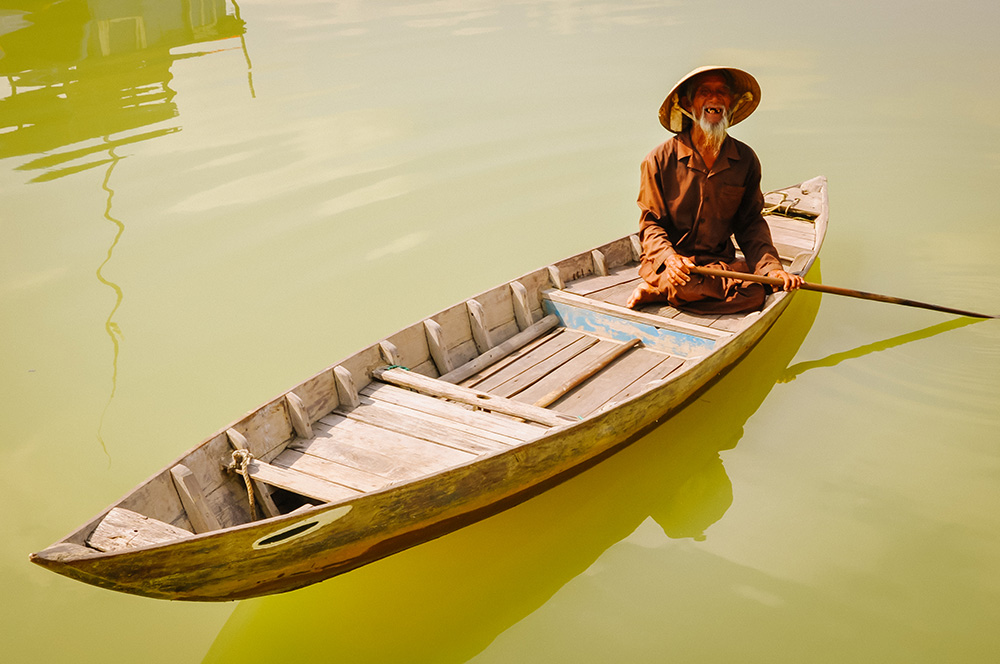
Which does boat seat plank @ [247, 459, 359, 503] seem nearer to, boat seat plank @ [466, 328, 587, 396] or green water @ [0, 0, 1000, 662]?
green water @ [0, 0, 1000, 662]

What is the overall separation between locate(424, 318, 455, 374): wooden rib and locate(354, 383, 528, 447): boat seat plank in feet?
1.32

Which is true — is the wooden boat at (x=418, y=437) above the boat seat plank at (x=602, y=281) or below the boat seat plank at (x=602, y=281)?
below

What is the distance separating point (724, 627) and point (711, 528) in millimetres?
678

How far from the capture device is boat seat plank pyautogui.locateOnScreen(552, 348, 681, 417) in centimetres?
469

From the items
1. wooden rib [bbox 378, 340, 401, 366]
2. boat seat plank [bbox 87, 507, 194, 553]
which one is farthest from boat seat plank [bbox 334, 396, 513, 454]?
boat seat plank [bbox 87, 507, 194, 553]

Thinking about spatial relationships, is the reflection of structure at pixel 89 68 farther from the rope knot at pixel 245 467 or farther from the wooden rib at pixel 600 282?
the rope knot at pixel 245 467

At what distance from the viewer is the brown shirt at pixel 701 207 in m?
5.27

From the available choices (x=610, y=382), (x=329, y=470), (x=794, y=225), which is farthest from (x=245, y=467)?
(x=794, y=225)

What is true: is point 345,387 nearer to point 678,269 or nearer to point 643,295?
point 643,295

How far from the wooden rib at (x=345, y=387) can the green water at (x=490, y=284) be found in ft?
2.86

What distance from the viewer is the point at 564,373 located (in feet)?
16.4

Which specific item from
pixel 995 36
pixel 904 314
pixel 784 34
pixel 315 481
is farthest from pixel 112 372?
pixel 995 36

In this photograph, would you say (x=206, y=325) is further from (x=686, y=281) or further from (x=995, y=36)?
(x=995, y=36)

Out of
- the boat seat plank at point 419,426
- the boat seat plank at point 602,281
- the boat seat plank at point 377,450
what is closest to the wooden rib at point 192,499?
the boat seat plank at point 377,450
